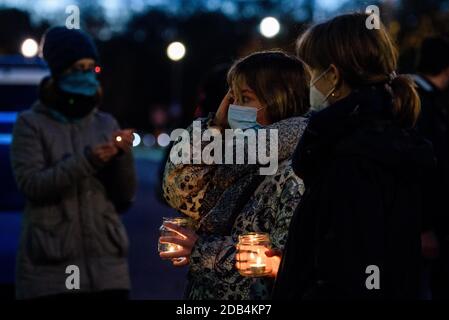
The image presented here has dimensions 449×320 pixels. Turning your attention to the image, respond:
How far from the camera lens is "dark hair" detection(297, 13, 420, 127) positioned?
3395mm

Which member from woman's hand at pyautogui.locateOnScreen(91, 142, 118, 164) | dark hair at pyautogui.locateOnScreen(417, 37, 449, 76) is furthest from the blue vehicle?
dark hair at pyautogui.locateOnScreen(417, 37, 449, 76)

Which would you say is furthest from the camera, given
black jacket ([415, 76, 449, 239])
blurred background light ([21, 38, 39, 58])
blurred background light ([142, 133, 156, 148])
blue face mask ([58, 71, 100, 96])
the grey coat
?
blurred background light ([142, 133, 156, 148])

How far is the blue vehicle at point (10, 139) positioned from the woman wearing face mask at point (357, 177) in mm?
3798

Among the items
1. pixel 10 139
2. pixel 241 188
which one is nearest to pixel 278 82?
pixel 241 188

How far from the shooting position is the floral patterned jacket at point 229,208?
380 cm

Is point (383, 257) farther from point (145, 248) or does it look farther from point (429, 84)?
point (145, 248)

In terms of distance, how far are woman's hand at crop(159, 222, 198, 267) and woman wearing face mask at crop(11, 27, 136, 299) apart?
1.49 metres

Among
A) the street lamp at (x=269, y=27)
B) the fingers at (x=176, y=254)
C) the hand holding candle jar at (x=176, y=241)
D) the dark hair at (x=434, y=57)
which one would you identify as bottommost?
the fingers at (x=176, y=254)

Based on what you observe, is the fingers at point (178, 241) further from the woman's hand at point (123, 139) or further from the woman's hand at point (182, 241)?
the woman's hand at point (123, 139)

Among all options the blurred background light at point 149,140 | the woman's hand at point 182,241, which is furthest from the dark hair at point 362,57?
the blurred background light at point 149,140

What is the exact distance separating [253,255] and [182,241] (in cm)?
48

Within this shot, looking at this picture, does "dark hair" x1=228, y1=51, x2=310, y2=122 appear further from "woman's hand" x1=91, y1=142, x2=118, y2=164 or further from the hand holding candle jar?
"woman's hand" x1=91, y1=142, x2=118, y2=164

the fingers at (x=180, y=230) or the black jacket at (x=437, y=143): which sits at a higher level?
the black jacket at (x=437, y=143)

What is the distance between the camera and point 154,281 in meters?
11.6
